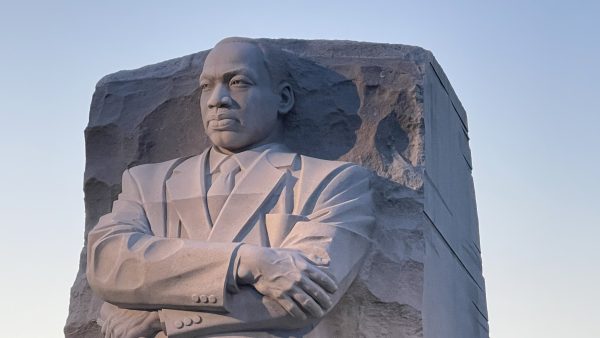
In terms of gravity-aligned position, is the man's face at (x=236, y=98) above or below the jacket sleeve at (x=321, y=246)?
above

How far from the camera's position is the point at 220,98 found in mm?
5156

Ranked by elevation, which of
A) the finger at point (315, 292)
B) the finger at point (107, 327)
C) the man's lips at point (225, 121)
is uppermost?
the man's lips at point (225, 121)

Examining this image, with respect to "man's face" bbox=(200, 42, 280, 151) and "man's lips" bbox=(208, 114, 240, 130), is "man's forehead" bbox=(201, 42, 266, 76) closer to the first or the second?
"man's face" bbox=(200, 42, 280, 151)

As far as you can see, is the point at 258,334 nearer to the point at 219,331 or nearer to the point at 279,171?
the point at 219,331

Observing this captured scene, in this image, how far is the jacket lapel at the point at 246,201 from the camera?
4766 millimetres

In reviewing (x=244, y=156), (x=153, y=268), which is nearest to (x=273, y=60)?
(x=244, y=156)

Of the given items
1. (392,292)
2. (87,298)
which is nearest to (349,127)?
(392,292)

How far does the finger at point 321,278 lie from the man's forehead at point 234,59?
1.35 m

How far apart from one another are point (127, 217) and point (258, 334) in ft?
3.34

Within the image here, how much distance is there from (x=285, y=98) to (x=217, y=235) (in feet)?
3.55

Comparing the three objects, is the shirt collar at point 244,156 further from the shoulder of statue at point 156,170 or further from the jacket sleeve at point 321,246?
the jacket sleeve at point 321,246

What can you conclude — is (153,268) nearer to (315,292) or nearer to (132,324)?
(132,324)

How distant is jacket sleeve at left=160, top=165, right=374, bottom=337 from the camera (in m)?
4.43

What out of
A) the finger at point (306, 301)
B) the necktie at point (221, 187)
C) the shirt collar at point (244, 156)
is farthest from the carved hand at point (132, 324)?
the shirt collar at point (244, 156)
